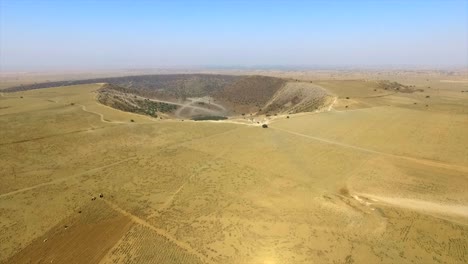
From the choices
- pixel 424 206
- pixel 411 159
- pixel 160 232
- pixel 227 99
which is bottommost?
pixel 227 99

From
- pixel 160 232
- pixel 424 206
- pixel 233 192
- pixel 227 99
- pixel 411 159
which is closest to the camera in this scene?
pixel 160 232

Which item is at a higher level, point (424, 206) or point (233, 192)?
point (233, 192)

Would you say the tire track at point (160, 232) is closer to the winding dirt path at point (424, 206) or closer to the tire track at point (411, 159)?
the winding dirt path at point (424, 206)

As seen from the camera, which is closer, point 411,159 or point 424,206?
point 424,206

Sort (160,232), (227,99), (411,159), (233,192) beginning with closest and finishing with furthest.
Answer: (160,232) < (233,192) < (411,159) < (227,99)

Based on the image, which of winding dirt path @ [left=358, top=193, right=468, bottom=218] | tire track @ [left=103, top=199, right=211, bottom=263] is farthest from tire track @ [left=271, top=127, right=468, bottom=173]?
tire track @ [left=103, top=199, right=211, bottom=263]

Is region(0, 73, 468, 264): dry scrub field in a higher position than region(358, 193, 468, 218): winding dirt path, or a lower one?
higher

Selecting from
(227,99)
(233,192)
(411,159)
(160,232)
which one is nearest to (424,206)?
(411,159)

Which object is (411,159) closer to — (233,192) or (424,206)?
(424,206)

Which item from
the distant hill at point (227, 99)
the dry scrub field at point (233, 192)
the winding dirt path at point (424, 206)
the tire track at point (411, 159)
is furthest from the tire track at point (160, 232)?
the distant hill at point (227, 99)

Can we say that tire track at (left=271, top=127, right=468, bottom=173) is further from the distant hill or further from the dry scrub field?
the distant hill
